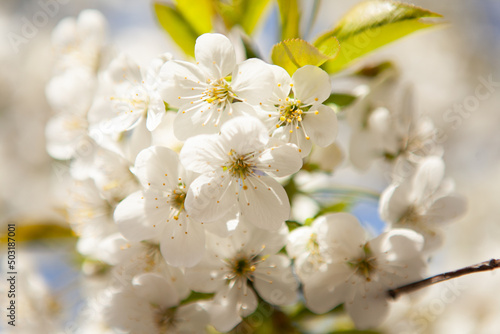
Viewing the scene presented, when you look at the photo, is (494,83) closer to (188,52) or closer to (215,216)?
(188,52)

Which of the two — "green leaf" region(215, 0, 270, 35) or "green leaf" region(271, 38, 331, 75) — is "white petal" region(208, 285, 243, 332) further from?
"green leaf" region(215, 0, 270, 35)

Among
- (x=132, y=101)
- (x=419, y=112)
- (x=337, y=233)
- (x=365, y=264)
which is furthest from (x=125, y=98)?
(x=419, y=112)

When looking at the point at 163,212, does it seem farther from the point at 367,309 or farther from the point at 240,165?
the point at 367,309

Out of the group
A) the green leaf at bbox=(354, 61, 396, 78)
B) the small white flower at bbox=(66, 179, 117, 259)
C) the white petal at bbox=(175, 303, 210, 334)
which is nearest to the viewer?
the white petal at bbox=(175, 303, 210, 334)

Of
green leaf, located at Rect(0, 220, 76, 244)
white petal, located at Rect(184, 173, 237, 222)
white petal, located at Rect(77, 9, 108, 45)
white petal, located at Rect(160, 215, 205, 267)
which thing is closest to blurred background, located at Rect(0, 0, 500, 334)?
green leaf, located at Rect(0, 220, 76, 244)

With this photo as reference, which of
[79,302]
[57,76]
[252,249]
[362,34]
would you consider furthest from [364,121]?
[79,302]

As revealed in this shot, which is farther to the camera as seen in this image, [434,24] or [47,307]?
[47,307]
